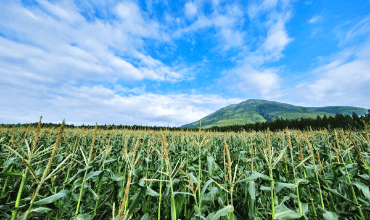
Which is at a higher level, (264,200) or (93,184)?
(93,184)

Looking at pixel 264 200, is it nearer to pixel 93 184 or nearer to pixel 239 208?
pixel 239 208

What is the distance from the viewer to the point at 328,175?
13.7 ft

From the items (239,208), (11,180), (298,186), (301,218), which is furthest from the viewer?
(11,180)

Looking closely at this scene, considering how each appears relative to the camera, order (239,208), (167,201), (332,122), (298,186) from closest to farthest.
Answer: (298,186) < (167,201) < (239,208) < (332,122)

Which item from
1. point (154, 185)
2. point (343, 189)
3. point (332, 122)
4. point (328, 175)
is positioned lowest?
point (154, 185)

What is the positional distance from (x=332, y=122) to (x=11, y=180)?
59.4 metres

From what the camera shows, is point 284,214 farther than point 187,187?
No

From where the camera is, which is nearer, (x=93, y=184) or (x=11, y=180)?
(x=93, y=184)

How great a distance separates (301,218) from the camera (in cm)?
197

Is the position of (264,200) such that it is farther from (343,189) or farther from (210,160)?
(210,160)

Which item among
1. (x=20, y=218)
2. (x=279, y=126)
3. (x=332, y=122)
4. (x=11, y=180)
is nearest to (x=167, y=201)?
(x=20, y=218)

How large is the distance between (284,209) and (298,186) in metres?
0.76

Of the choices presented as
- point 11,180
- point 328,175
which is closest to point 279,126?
point 328,175

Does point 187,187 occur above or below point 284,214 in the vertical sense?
below
